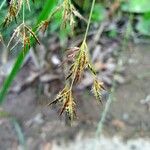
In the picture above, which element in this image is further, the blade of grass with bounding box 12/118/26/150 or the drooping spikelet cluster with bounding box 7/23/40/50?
the blade of grass with bounding box 12/118/26/150

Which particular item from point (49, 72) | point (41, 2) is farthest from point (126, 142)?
point (41, 2)

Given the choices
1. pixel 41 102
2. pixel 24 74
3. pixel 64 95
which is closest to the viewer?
pixel 64 95

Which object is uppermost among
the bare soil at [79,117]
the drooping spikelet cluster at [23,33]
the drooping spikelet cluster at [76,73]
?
the drooping spikelet cluster at [23,33]

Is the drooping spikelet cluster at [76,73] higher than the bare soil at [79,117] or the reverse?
higher

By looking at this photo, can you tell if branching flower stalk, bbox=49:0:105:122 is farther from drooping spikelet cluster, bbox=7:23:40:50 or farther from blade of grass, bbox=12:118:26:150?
blade of grass, bbox=12:118:26:150

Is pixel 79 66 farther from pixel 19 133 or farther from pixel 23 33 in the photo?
pixel 19 133

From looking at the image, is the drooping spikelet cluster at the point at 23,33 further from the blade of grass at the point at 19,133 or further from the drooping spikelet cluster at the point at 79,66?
the blade of grass at the point at 19,133

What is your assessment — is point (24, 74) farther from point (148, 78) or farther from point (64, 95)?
point (64, 95)

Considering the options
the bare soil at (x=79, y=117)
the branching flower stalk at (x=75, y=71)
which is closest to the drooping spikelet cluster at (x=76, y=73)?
the branching flower stalk at (x=75, y=71)

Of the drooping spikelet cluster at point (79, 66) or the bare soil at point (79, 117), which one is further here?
the bare soil at point (79, 117)

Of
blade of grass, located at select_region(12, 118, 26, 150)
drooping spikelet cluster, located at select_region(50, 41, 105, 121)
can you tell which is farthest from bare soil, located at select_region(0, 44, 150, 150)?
drooping spikelet cluster, located at select_region(50, 41, 105, 121)

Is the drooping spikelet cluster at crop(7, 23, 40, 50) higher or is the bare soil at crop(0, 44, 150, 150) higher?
the drooping spikelet cluster at crop(7, 23, 40, 50)
